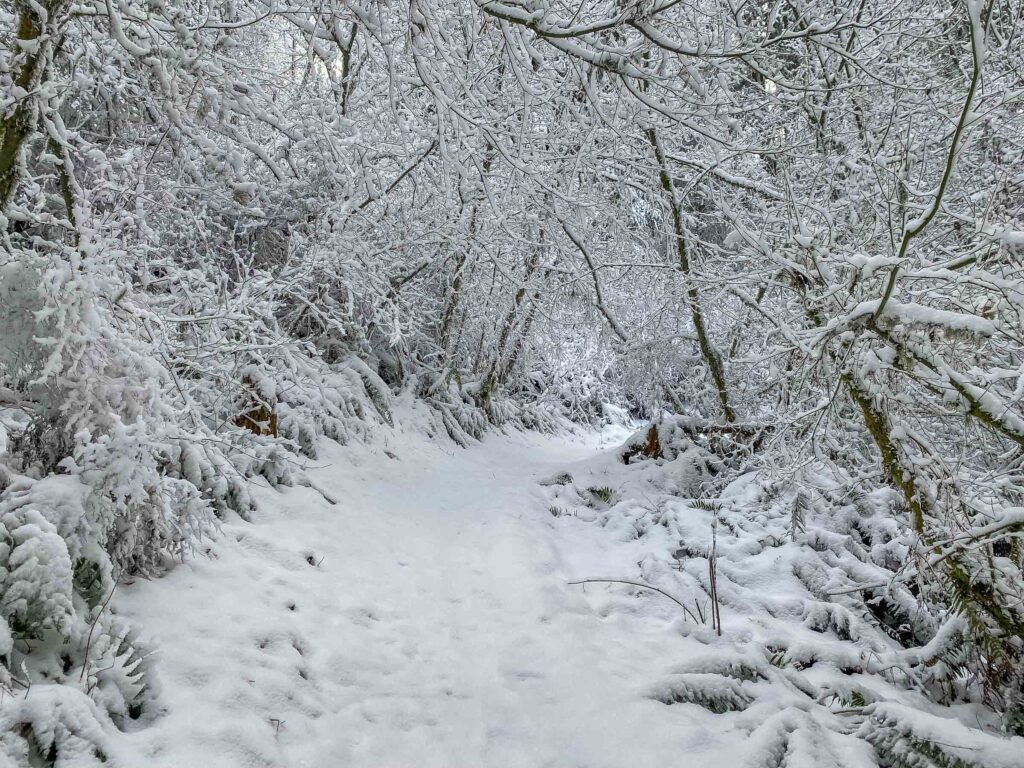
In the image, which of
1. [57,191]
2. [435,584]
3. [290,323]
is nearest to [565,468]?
[290,323]

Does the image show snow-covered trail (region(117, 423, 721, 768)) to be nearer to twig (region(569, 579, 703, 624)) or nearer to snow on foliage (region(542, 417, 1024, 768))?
twig (region(569, 579, 703, 624))

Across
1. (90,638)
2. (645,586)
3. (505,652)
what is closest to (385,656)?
(505,652)

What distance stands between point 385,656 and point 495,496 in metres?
3.45

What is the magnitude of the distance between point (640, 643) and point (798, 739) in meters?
0.99

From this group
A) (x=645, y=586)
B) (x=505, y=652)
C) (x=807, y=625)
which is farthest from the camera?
(x=645, y=586)

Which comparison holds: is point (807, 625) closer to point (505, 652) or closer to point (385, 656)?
point (505, 652)

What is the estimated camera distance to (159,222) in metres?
5.18

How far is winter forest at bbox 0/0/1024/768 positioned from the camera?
83.1 inches

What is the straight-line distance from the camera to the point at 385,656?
2.80 meters

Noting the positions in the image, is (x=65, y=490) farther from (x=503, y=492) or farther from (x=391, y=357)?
(x=391, y=357)

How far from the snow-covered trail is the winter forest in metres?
0.02

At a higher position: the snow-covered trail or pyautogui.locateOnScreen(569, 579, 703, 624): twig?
pyautogui.locateOnScreen(569, 579, 703, 624): twig

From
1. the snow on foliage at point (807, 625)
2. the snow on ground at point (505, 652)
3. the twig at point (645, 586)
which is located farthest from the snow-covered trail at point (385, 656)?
the snow on foliage at point (807, 625)

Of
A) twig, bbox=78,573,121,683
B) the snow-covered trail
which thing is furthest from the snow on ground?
twig, bbox=78,573,121,683
